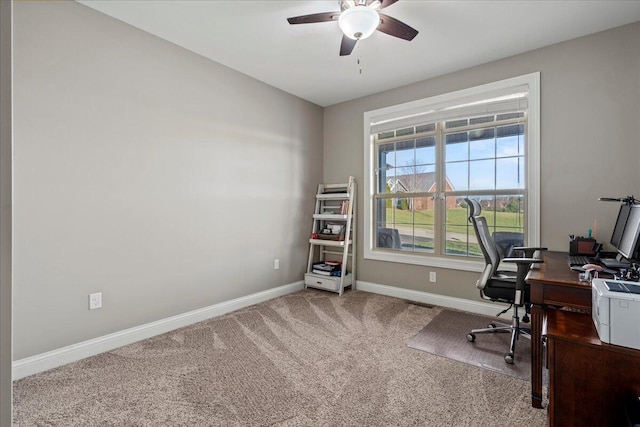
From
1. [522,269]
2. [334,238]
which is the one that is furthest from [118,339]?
[522,269]

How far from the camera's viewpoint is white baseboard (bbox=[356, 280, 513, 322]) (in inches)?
122

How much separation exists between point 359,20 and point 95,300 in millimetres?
2746

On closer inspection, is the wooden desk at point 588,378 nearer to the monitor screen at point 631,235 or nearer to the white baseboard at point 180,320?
the monitor screen at point 631,235

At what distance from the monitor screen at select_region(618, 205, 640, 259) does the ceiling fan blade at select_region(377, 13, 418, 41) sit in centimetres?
184

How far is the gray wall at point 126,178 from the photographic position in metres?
2.03

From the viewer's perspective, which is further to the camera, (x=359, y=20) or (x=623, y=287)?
(x=359, y=20)

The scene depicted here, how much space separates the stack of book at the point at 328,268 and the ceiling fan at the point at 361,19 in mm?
2663

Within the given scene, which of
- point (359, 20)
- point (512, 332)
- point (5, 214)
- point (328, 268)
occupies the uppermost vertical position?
point (359, 20)

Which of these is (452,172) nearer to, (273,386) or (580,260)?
(580,260)

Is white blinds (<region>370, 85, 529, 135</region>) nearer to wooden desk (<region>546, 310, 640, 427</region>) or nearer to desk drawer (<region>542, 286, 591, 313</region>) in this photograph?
desk drawer (<region>542, 286, 591, 313</region>)

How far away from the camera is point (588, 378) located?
128 centimetres

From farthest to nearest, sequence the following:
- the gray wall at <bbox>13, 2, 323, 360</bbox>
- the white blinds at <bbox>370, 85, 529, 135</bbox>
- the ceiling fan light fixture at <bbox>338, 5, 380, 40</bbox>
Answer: the white blinds at <bbox>370, 85, 529, 135</bbox>
the gray wall at <bbox>13, 2, 323, 360</bbox>
the ceiling fan light fixture at <bbox>338, 5, 380, 40</bbox>

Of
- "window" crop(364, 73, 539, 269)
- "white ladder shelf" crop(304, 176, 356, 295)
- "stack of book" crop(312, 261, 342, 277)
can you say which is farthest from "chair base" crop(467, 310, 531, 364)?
"stack of book" crop(312, 261, 342, 277)

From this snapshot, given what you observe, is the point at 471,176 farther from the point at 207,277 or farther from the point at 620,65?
the point at 207,277
